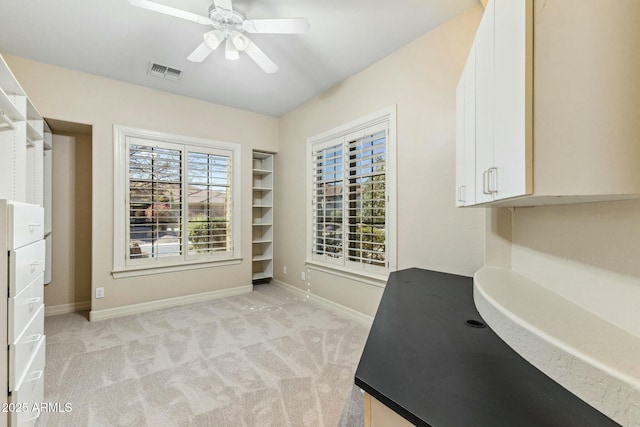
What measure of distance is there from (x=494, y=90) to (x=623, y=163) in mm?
493

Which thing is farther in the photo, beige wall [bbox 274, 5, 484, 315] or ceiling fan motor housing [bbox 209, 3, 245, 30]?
beige wall [bbox 274, 5, 484, 315]

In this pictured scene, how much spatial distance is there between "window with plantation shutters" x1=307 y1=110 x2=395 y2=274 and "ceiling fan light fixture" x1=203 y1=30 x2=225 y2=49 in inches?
63.5

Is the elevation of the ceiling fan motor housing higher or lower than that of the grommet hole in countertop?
higher

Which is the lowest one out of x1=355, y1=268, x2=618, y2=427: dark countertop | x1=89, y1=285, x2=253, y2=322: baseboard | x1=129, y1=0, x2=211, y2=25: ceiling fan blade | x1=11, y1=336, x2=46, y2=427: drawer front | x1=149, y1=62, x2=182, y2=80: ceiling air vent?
x1=89, y1=285, x2=253, y2=322: baseboard

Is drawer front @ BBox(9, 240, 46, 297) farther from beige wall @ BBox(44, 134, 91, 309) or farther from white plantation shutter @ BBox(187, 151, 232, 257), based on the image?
beige wall @ BBox(44, 134, 91, 309)

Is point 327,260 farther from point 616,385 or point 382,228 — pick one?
point 616,385

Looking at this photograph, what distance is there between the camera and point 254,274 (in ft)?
15.8

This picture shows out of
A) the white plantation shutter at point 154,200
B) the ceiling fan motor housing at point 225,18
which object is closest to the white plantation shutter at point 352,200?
the ceiling fan motor housing at point 225,18

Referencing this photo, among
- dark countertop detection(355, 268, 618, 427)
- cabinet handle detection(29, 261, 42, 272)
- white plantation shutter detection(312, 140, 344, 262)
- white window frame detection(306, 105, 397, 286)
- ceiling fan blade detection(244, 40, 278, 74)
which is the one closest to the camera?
dark countertop detection(355, 268, 618, 427)

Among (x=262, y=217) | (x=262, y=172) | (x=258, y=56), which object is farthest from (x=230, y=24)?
(x=262, y=217)

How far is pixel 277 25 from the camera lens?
199 centimetres

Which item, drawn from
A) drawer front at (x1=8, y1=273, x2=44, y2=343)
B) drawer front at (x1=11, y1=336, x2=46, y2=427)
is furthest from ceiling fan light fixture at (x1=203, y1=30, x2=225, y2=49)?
drawer front at (x1=11, y1=336, x2=46, y2=427)

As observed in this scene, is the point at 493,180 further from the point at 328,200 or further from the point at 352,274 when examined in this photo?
the point at 328,200

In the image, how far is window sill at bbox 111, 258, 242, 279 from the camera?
3.38 metres
